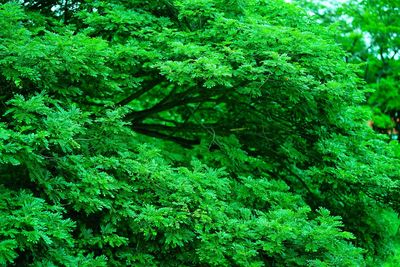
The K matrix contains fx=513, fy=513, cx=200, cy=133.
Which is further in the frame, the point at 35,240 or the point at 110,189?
the point at 110,189

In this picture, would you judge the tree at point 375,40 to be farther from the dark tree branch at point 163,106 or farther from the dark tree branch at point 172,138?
the dark tree branch at point 163,106

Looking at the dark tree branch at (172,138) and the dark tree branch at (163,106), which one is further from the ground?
the dark tree branch at (163,106)

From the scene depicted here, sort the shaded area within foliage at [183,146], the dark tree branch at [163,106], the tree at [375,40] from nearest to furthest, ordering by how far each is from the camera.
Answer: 1. the shaded area within foliage at [183,146]
2. the dark tree branch at [163,106]
3. the tree at [375,40]

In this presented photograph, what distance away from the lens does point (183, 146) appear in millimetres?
8133

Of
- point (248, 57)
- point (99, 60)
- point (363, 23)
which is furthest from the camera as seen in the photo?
point (363, 23)

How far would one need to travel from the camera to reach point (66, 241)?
4391 mm

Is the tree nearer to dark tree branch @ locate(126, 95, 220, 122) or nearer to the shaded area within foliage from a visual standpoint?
the shaded area within foliage

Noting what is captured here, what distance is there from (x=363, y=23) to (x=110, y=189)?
13.2 meters

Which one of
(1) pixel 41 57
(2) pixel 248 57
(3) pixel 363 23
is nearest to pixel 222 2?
(2) pixel 248 57

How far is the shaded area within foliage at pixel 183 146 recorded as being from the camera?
177 inches

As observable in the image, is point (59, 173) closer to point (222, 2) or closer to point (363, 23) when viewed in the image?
point (222, 2)

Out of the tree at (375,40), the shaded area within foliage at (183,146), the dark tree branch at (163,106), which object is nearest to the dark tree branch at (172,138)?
the shaded area within foliage at (183,146)

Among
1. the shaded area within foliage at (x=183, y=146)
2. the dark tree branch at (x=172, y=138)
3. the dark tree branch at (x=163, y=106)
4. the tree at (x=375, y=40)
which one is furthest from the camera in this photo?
the tree at (x=375, y=40)

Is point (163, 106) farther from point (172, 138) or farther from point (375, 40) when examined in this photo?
A: point (375, 40)
